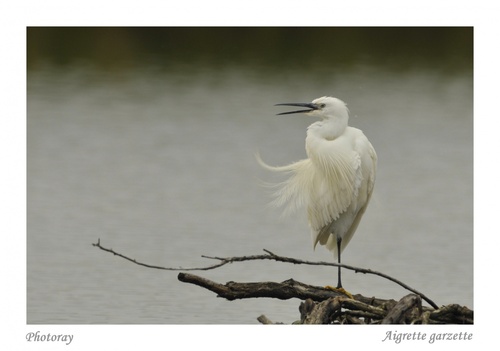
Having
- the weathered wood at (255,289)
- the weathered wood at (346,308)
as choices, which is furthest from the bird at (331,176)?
the weathered wood at (346,308)

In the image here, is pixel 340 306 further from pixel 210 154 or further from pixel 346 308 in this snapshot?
pixel 210 154

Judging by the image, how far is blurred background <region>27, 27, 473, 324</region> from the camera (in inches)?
297

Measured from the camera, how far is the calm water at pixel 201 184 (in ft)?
24.3

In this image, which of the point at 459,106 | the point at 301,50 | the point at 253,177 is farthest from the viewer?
the point at 301,50

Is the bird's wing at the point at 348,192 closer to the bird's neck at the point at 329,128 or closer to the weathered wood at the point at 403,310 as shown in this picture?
the bird's neck at the point at 329,128

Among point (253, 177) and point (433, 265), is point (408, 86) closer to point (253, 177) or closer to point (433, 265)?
point (253, 177)

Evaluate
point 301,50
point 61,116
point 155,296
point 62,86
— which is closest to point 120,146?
point 61,116

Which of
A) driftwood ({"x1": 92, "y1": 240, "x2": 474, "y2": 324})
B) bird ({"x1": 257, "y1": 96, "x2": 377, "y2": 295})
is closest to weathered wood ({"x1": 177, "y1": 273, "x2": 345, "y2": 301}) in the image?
driftwood ({"x1": 92, "y1": 240, "x2": 474, "y2": 324})

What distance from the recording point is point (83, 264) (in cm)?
794

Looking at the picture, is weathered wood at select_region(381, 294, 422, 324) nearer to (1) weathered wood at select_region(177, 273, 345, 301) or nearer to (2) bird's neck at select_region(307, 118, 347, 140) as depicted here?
(1) weathered wood at select_region(177, 273, 345, 301)

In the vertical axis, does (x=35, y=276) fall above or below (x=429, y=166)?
below

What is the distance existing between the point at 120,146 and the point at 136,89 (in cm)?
356

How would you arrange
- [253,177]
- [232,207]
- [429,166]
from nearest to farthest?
[232,207]
[253,177]
[429,166]

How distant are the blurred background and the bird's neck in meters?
0.55
